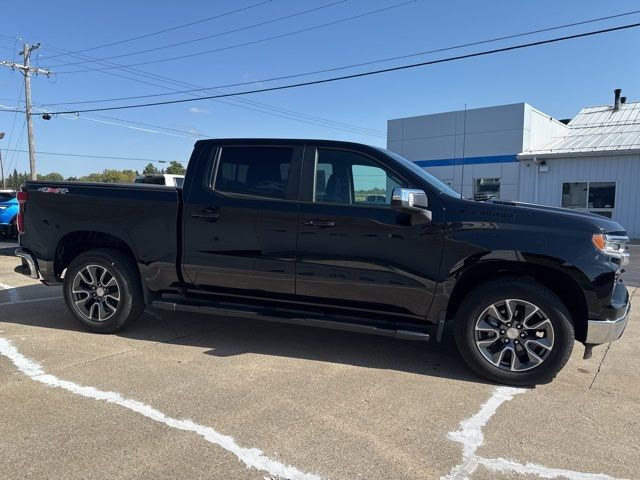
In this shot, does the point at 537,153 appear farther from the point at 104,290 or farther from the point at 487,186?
the point at 104,290

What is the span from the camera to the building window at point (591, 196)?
62.7ft

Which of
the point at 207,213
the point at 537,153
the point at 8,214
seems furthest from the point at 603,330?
the point at 537,153

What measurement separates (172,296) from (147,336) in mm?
574

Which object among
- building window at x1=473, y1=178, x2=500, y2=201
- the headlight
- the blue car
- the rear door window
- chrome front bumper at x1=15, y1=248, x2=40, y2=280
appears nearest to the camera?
the headlight

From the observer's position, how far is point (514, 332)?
412cm

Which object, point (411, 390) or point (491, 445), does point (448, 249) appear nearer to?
point (411, 390)

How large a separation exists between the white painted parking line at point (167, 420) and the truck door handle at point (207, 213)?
70.0 inches

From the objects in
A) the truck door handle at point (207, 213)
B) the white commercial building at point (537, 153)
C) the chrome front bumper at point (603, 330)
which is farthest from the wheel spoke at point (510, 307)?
the white commercial building at point (537, 153)

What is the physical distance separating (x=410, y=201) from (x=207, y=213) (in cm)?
198

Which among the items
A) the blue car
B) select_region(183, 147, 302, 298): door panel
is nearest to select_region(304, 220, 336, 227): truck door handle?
→ select_region(183, 147, 302, 298): door panel

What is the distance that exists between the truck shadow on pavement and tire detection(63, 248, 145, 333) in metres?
0.21

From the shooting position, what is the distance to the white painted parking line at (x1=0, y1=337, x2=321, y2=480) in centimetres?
286

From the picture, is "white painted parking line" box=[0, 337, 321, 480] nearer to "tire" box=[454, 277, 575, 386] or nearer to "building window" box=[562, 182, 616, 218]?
"tire" box=[454, 277, 575, 386]

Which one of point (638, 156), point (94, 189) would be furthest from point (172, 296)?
point (638, 156)
